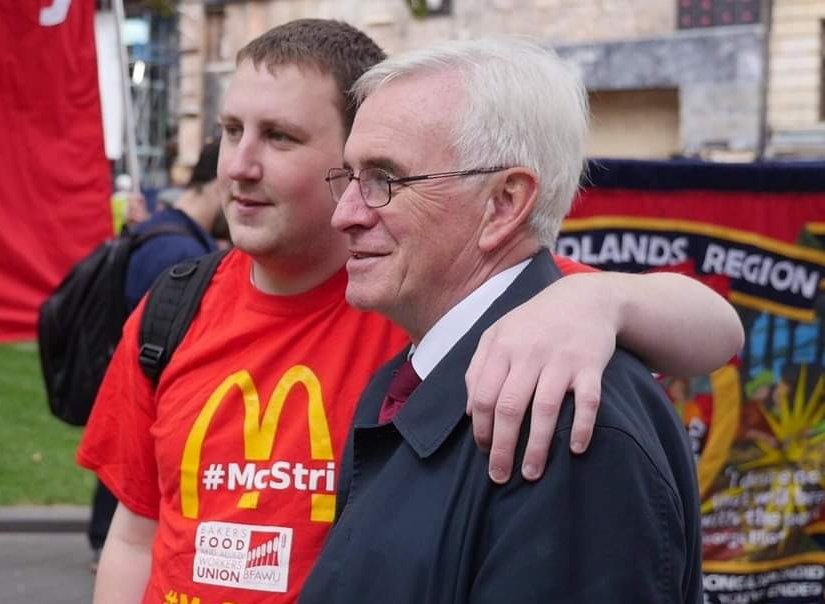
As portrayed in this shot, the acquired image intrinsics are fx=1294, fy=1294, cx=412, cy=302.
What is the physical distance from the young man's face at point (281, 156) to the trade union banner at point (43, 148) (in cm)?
317

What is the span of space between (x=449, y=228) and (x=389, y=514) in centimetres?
41

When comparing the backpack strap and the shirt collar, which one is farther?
the backpack strap

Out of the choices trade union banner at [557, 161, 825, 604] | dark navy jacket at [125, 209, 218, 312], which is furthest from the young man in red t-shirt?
dark navy jacket at [125, 209, 218, 312]

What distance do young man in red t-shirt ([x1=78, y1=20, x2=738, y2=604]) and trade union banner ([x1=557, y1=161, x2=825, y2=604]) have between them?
2111 millimetres

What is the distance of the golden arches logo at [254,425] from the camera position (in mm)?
2225

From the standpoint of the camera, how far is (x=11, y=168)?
529 cm

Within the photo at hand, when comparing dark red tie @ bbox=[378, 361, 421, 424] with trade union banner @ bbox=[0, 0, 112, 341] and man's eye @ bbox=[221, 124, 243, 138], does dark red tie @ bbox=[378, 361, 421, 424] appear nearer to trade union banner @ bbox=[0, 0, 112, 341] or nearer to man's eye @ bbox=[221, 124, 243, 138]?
man's eye @ bbox=[221, 124, 243, 138]

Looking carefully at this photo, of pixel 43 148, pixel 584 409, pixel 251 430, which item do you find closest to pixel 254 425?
pixel 251 430

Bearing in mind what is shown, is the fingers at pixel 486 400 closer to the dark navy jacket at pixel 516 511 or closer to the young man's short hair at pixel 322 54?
the dark navy jacket at pixel 516 511

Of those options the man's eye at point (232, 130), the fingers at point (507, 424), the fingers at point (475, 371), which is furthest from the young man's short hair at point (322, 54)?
the fingers at point (507, 424)

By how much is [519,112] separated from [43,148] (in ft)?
13.3

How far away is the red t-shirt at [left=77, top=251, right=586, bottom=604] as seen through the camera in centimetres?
219

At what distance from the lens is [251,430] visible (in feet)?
7.41

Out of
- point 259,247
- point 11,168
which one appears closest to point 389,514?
point 259,247
